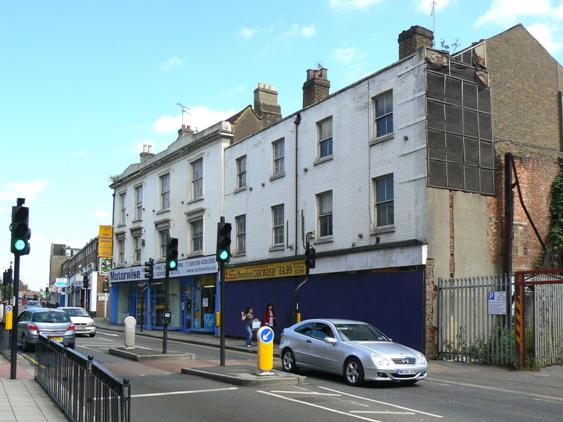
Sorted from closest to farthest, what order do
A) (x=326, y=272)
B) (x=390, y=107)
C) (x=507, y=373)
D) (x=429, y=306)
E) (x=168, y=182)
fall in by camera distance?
(x=507, y=373)
(x=429, y=306)
(x=390, y=107)
(x=326, y=272)
(x=168, y=182)

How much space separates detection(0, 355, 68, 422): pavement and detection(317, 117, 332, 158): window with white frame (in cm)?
1464

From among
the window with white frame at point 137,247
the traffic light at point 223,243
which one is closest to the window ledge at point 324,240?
the traffic light at point 223,243

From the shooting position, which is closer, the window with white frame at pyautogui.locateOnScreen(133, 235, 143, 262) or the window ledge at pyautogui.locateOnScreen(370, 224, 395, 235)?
the window ledge at pyautogui.locateOnScreen(370, 224, 395, 235)

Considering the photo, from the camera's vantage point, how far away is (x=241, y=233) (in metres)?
30.8

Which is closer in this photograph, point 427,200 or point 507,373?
point 507,373

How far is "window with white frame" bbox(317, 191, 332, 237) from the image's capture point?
24828mm

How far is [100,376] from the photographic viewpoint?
22.3ft

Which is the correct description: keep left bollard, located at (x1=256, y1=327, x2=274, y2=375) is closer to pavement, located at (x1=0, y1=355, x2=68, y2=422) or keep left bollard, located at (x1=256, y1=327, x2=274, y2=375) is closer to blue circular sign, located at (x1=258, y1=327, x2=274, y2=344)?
blue circular sign, located at (x1=258, y1=327, x2=274, y2=344)

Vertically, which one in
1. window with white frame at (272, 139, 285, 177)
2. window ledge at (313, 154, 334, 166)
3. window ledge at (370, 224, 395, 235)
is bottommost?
window ledge at (370, 224, 395, 235)

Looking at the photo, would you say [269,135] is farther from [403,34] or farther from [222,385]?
[222,385]

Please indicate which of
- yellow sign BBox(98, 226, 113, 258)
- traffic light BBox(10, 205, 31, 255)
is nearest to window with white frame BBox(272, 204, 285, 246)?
traffic light BBox(10, 205, 31, 255)

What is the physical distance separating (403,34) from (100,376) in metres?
19.1

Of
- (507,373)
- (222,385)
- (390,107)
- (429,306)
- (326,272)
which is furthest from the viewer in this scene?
(326,272)

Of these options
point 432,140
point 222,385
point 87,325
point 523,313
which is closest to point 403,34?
point 432,140
